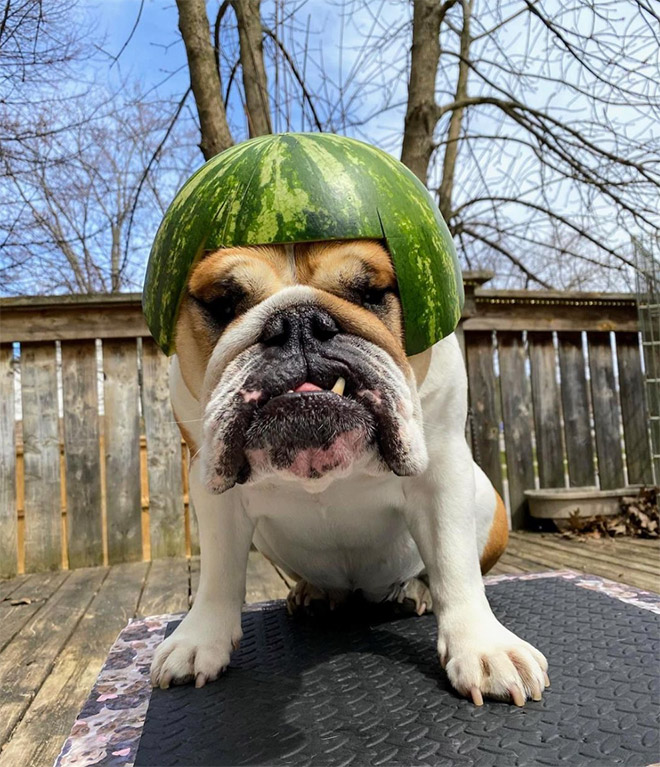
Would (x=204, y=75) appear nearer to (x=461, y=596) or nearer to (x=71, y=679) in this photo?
(x=71, y=679)

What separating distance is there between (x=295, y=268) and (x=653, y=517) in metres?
3.22

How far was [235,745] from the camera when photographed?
0.96 meters

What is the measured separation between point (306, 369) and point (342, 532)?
0.60 meters

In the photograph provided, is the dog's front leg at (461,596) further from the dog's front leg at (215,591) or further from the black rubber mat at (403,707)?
the dog's front leg at (215,591)

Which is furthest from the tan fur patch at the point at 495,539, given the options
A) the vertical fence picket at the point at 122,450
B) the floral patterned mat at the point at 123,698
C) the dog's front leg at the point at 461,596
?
the vertical fence picket at the point at 122,450

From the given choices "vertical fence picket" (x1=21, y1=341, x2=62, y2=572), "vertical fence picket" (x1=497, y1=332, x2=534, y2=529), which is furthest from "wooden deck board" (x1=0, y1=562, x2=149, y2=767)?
"vertical fence picket" (x1=497, y1=332, x2=534, y2=529)

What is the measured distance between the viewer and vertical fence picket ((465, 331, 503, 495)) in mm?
3639

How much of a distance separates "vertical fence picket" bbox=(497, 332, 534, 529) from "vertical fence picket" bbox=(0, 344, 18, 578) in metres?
2.73

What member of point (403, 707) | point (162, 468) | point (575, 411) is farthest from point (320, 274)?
point (575, 411)

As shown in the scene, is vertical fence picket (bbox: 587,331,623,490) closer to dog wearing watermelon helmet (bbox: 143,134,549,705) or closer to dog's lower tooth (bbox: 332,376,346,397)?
dog wearing watermelon helmet (bbox: 143,134,549,705)

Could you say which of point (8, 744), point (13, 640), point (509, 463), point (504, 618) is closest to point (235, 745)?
point (8, 744)

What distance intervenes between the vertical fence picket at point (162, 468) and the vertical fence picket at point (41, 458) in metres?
0.47

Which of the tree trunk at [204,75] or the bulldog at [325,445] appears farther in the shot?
the tree trunk at [204,75]

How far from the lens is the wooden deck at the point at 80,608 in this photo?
4.75 feet
